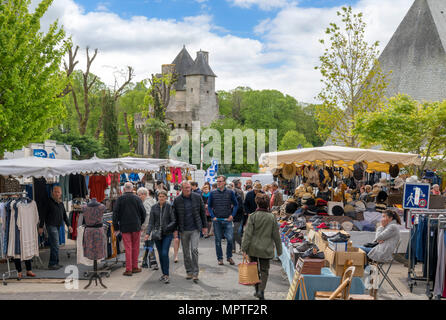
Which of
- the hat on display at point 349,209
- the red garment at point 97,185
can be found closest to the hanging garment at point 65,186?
the red garment at point 97,185

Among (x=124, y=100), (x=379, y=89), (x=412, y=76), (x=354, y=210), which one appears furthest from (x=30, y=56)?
(x=124, y=100)

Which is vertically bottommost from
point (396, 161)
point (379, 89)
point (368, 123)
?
point (396, 161)

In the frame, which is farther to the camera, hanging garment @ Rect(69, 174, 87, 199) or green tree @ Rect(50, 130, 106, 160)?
green tree @ Rect(50, 130, 106, 160)

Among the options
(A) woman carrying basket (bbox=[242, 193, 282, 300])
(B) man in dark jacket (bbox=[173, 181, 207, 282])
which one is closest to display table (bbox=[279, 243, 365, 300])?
(A) woman carrying basket (bbox=[242, 193, 282, 300])

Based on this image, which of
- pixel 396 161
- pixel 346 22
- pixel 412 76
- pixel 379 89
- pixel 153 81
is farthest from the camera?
pixel 153 81

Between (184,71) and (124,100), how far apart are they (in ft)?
39.0

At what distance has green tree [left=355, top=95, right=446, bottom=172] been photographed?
15633 mm

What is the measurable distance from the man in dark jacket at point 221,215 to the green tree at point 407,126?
9.17 m

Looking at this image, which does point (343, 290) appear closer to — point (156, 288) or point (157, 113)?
point (156, 288)

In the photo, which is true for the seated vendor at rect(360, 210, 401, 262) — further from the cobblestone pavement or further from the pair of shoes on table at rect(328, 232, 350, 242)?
the cobblestone pavement

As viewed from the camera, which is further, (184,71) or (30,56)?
(184,71)

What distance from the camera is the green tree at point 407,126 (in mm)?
15633

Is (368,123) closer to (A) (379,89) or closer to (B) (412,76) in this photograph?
(A) (379,89)

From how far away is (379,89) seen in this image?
2350cm
